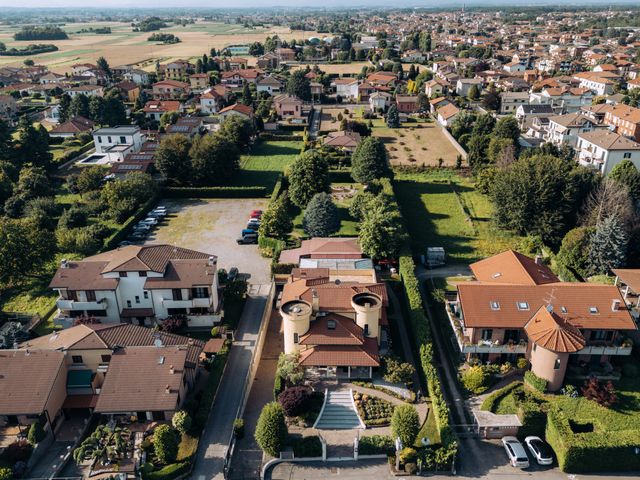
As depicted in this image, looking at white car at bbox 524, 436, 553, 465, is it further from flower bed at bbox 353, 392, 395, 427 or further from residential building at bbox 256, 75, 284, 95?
residential building at bbox 256, 75, 284, 95

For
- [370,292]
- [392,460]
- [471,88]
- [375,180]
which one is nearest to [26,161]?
[375,180]

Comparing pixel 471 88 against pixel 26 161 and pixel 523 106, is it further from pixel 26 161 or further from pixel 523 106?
pixel 26 161

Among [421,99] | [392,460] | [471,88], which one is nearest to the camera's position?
[392,460]

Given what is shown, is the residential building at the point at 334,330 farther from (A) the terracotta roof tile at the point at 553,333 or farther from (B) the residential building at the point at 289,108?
(B) the residential building at the point at 289,108

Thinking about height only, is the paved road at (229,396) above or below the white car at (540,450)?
below

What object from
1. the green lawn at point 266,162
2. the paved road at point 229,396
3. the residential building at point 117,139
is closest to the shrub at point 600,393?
the paved road at point 229,396

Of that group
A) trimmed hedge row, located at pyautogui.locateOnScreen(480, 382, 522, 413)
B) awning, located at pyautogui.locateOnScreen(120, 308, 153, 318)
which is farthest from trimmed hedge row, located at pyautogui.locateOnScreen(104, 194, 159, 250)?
trimmed hedge row, located at pyautogui.locateOnScreen(480, 382, 522, 413)
